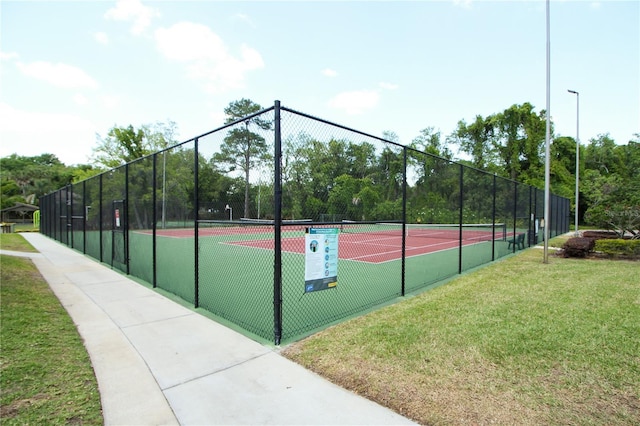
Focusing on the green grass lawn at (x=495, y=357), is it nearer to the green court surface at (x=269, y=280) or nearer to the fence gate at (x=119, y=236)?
the green court surface at (x=269, y=280)

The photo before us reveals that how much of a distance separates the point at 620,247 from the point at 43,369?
13738 mm

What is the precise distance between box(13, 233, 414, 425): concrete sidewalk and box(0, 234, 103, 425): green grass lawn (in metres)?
0.12

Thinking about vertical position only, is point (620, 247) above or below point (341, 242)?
below

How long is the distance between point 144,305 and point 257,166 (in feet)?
9.99

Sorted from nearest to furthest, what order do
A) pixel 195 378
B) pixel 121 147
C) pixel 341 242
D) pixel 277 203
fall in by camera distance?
pixel 195 378 < pixel 277 203 < pixel 341 242 < pixel 121 147

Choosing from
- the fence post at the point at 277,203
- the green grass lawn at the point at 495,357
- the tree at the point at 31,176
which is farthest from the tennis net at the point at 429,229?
the tree at the point at 31,176

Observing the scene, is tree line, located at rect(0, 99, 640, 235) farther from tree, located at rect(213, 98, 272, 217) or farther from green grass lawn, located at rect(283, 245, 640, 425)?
green grass lawn, located at rect(283, 245, 640, 425)

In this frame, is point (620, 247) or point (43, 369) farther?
point (620, 247)

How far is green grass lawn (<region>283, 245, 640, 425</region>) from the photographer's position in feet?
Answer: 8.50

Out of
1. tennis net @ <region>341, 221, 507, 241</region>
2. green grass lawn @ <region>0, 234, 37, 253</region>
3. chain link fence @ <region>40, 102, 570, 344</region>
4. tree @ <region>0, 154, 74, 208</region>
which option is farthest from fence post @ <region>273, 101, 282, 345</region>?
tree @ <region>0, 154, 74, 208</region>

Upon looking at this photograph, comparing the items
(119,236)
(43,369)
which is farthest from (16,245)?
(43,369)

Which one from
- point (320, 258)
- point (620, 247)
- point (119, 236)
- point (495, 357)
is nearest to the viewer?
point (495, 357)

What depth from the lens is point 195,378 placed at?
3090 mm

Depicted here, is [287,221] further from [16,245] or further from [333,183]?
[16,245]
